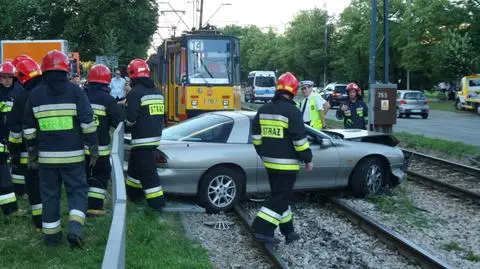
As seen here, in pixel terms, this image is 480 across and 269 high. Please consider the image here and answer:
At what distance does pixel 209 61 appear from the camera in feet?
60.4

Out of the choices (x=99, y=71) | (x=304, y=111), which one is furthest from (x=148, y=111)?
(x=304, y=111)

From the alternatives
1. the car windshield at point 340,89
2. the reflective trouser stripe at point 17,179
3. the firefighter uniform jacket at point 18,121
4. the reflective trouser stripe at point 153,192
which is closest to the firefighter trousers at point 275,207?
the reflective trouser stripe at point 153,192

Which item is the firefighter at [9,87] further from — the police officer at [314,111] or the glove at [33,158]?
the police officer at [314,111]

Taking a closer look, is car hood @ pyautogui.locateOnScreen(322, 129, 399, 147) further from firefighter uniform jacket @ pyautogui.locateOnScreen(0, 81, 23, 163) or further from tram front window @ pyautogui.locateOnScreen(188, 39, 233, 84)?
tram front window @ pyautogui.locateOnScreen(188, 39, 233, 84)

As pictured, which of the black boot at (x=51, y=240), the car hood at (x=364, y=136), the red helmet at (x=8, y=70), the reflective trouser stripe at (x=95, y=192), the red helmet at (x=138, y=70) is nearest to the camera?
the black boot at (x=51, y=240)

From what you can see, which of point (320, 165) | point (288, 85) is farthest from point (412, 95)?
point (288, 85)

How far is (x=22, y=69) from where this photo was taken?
6.92 metres

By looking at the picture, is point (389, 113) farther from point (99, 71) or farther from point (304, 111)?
point (99, 71)

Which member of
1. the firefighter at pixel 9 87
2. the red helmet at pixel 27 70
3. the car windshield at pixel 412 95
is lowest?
the car windshield at pixel 412 95

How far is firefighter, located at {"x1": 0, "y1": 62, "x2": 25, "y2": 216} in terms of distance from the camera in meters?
7.21

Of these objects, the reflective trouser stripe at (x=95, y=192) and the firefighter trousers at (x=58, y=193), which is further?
the reflective trouser stripe at (x=95, y=192)

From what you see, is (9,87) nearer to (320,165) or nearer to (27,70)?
(27,70)

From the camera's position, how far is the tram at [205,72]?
18203 millimetres

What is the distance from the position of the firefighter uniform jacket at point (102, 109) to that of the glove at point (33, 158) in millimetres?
1505
